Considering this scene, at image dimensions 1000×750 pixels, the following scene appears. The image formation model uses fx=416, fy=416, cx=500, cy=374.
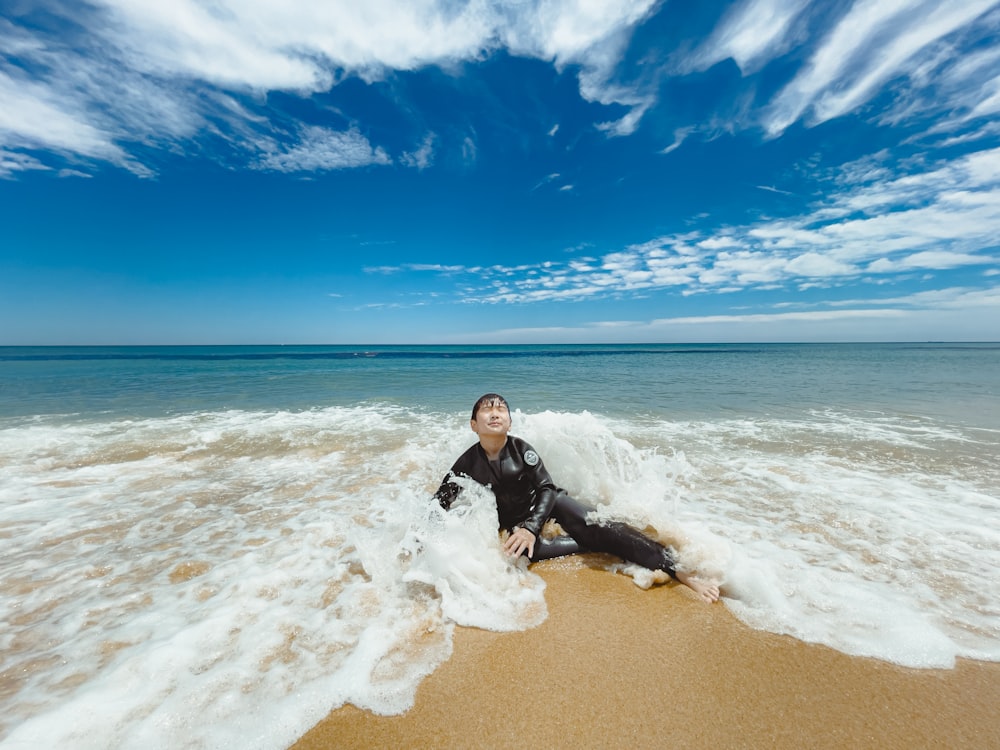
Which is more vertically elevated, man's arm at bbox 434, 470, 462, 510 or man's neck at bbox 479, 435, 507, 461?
man's neck at bbox 479, 435, 507, 461

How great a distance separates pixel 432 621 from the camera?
3.26m

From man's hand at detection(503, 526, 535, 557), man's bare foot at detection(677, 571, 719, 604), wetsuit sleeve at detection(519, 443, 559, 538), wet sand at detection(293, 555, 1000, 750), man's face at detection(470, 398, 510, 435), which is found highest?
man's face at detection(470, 398, 510, 435)

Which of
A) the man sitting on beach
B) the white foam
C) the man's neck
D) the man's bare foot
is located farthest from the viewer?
the man's neck

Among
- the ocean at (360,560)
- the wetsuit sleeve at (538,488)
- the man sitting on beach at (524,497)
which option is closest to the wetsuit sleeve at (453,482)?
the man sitting on beach at (524,497)

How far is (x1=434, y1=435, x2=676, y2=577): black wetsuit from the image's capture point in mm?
4160

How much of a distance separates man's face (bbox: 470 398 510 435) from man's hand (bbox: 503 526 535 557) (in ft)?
3.23

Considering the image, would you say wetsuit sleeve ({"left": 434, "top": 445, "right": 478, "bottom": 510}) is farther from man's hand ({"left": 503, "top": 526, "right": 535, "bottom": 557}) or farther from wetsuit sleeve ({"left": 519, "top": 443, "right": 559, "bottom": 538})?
man's hand ({"left": 503, "top": 526, "right": 535, "bottom": 557})

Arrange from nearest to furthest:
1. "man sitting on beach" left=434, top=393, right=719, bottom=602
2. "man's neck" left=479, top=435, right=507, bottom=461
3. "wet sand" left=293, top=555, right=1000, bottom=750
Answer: "wet sand" left=293, top=555, right=1000, bottom=750, "man sitting on beach" left=434, top=393, right=719, bottom=602, "man's neck" left=479, top=435, right=507, bottom=461

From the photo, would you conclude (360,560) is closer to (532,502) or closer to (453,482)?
(453,482)

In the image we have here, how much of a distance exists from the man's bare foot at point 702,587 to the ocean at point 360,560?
0.38ft

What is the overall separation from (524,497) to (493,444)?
678mm

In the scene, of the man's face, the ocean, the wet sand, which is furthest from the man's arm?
the wet sand

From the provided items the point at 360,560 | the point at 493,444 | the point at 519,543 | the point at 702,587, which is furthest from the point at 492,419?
the point at 702,587

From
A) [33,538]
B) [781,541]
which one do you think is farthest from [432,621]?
[33,538]
